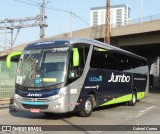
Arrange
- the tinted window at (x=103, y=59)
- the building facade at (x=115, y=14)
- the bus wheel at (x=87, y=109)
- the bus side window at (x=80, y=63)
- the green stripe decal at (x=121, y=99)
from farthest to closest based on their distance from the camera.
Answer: the building facade at (x=115, y=14), the green stripe decal at (x=121, y=99), the tinted window at (x=103, y=59), the bus wheel at (x=87, y=109), the bus side window at (x=80, y=63)

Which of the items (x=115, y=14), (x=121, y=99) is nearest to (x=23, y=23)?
(x=115, y=14)

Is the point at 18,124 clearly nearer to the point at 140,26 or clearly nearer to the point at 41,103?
the point at 41,103

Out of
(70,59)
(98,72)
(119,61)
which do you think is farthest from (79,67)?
(119,61)

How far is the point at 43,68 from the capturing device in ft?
44.3

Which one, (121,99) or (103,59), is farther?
(121,99)

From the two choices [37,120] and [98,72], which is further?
[98,72]

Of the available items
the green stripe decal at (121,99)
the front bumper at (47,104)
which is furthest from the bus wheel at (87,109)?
the green stripe decal at (121,99)

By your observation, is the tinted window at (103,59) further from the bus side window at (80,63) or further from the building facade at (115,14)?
the building facade at (115,14)

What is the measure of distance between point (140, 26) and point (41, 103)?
2818 cm

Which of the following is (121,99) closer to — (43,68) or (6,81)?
(43,68)

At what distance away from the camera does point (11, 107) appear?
58.8 feet

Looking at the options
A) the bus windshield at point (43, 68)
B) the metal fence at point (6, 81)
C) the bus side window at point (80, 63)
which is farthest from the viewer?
the metal fence at point (6, 81)

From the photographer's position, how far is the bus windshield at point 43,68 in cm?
1324

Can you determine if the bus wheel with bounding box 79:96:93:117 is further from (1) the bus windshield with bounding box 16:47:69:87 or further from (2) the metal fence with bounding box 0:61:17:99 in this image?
(2) the metal fence with bounding box 0:61:17:99
